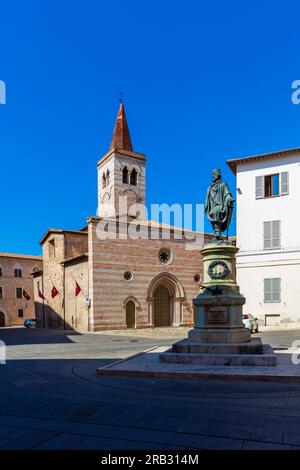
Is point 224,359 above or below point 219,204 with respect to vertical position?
below

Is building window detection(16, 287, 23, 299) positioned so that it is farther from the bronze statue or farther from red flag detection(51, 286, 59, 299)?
the bronze statue

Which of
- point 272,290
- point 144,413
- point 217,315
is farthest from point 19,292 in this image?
point 144,413

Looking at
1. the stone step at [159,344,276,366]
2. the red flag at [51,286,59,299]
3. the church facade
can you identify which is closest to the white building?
the church facade

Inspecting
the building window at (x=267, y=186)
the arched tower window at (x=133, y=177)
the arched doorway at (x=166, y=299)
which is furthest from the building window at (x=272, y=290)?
the arched tower window at (x=133, y=177)

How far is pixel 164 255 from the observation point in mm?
30609

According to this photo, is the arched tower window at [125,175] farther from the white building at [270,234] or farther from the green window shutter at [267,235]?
the green window shutter at [267,235]

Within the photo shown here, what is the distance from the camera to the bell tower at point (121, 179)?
39.2 metres

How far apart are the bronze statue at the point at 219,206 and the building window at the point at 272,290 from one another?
1356 centimetres

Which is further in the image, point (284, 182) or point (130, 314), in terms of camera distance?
point (130, 314)

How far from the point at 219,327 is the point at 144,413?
15.5 ft

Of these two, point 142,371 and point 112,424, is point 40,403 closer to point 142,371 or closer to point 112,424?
point 112,424

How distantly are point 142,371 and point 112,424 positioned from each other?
139 inches

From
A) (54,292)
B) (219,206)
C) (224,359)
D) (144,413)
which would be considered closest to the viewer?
(144,413)

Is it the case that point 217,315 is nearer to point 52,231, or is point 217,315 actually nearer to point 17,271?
point 52,231
